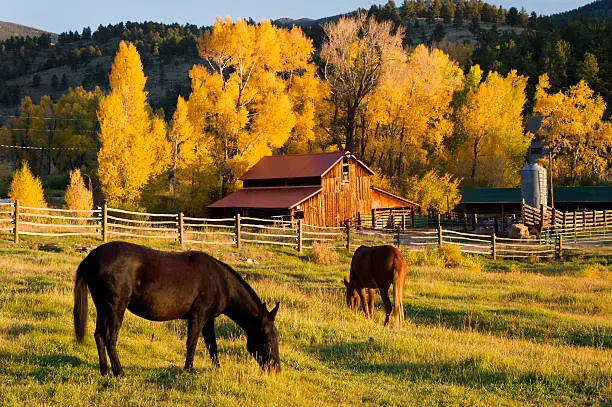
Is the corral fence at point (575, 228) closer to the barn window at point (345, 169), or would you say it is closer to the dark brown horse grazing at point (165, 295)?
the barn window at point (345, 169)

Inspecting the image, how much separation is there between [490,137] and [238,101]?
27459 mm

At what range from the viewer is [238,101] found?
42781 millimetres

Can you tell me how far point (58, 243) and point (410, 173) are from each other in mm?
39823

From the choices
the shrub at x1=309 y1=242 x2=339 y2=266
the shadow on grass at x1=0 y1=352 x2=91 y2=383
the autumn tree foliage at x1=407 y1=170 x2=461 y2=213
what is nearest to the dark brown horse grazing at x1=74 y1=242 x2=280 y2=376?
the shadow on grass at x1=0 y1=352 x2=91 y2=383

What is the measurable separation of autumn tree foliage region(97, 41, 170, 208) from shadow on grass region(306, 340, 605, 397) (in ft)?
96.1

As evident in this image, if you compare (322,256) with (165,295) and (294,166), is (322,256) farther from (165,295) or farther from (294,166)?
(294,166)

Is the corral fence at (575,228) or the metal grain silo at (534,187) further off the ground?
the metal grain silo at (534,187)

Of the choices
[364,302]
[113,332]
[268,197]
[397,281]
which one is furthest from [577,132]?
[113,332]

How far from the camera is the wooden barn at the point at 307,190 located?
126 ft

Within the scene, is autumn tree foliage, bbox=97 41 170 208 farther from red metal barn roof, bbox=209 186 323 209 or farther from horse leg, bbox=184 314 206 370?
horse leg, bbox=184 314 206 370

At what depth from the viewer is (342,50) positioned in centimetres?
4969

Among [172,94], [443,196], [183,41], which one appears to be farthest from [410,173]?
[183,41]

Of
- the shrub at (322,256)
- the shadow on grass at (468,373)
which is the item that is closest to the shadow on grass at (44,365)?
the shadow on grass at (468,373)

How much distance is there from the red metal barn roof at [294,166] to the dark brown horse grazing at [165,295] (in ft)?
105
